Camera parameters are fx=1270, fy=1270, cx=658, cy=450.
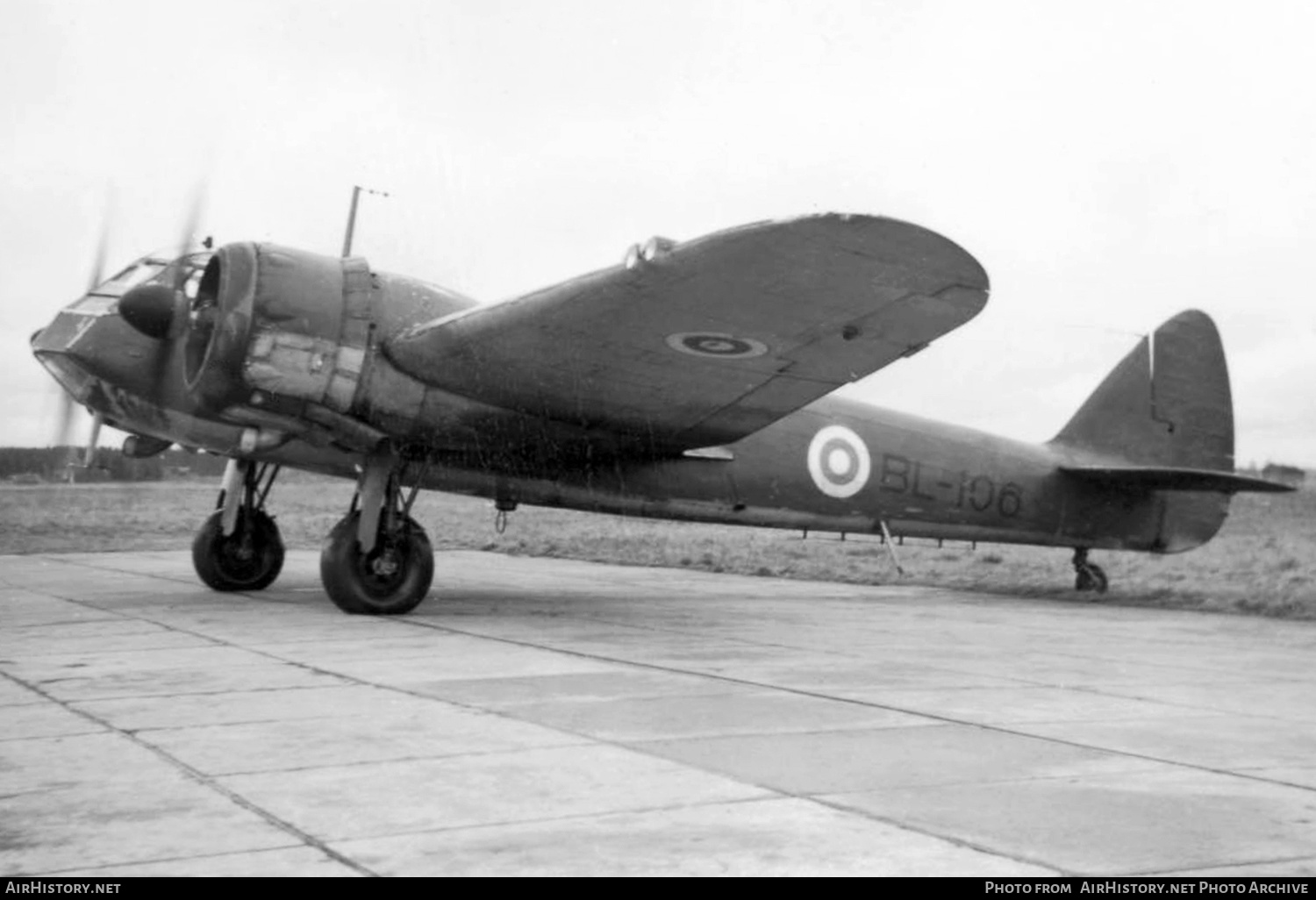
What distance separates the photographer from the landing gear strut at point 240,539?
1153 centimetres

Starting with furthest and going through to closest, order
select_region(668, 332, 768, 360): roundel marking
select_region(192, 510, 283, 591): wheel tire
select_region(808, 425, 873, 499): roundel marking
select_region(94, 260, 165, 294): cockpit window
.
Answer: select_region(808, 425, 873, 499): roundel marking, select_region(192, 510, 283, 591): wheel tire, select_region(94, 260, 165, 294): cockpit window, select_region(668, 332, 768, 360): roundel marking

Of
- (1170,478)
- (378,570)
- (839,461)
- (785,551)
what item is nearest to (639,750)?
(378,570)

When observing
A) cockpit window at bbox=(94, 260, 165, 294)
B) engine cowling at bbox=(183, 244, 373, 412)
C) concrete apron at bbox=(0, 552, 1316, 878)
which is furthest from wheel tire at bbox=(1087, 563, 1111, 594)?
cockpit window at bbox=(94, 260, 165, 294)

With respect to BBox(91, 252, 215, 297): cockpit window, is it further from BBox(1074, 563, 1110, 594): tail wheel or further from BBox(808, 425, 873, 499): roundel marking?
BBox(1074, 563, 1110, 594): tail wheel

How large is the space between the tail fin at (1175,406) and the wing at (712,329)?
19.6ft

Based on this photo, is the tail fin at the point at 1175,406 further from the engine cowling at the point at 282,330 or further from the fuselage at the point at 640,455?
the engine cowling at the point at 282,330

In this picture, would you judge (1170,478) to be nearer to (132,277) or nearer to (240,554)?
(240,554)

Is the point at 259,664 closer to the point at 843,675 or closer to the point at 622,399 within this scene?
the point at 843,675

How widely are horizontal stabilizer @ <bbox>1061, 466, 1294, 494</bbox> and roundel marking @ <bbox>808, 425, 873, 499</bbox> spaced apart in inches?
115

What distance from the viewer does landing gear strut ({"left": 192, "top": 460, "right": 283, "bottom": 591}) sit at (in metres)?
11.5

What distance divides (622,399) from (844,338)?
1.84 m

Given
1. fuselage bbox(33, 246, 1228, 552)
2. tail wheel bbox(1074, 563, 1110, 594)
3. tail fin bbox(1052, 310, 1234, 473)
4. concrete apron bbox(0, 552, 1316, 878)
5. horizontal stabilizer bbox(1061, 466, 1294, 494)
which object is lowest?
concrete apron bbox(0, 552, 1316, 878)

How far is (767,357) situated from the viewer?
9219 mm

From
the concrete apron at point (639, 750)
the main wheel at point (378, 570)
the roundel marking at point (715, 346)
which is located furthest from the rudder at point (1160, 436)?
the main wheel at point (378, 570)
